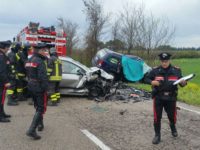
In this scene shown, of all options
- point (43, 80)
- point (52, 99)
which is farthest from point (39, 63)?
point (52, 99)

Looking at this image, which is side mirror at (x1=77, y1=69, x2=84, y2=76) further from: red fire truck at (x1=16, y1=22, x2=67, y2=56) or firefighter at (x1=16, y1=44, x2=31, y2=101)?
red fire truck at (x1=16, y1=22, x2=67, y2=56)

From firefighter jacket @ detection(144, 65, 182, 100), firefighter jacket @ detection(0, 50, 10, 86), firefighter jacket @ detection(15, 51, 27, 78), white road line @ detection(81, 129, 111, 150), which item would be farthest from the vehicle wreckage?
firefighter jacket @ detection(144, 65, 182, 100)

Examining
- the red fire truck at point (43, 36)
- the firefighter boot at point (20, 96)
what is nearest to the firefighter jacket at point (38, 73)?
the firefighter boot at point (20, 96)

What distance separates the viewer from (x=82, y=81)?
1211 centimetres

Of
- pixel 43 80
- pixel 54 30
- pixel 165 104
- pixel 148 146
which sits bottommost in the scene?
pixel 148 146

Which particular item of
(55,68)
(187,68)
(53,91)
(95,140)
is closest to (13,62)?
(55,68)

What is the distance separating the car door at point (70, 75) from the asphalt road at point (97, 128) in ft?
3.72

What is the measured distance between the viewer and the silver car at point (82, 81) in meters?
12.1

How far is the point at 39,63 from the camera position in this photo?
22.6 feet

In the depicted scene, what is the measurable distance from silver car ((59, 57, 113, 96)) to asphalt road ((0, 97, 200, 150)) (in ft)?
3.64

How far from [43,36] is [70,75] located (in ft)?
11.4

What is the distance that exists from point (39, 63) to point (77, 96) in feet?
19.8

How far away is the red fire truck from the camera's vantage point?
1460 centimetres

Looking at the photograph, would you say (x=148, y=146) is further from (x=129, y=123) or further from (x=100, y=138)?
(x=129, y=123)
